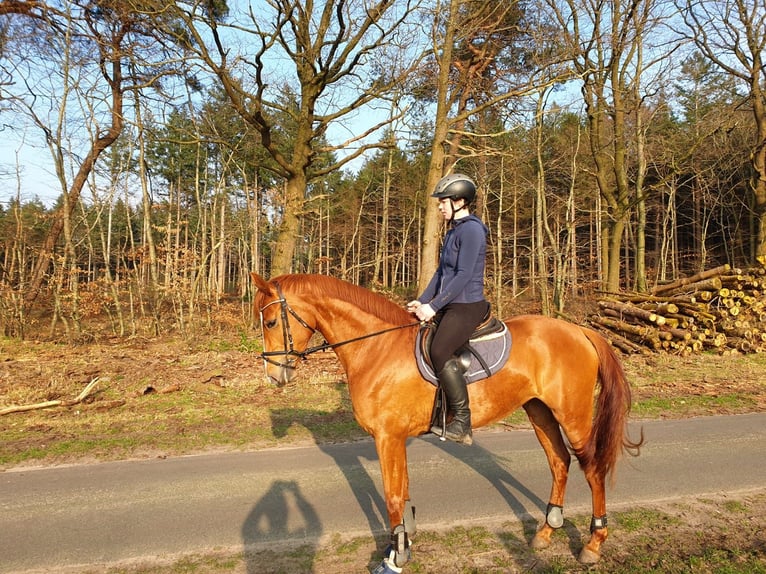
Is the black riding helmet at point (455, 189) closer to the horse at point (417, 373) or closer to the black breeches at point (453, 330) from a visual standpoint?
the black breeches at point (453, 330)

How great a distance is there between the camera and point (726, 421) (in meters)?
6.97

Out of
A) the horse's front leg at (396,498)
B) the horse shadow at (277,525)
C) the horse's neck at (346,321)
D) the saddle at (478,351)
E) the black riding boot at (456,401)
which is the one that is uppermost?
the horse's neck at (346,321)

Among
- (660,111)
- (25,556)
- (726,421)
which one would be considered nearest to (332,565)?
(25,556)

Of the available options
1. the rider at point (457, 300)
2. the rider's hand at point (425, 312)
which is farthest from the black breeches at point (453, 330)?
the rider's hand at point (425, 312)

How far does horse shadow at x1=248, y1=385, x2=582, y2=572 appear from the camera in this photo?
152 inches

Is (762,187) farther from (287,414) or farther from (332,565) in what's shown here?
(332,565)

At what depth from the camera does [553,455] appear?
13.8ft

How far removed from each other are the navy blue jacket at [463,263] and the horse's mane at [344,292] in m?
0.48

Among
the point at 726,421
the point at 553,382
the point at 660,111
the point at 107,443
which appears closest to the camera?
the point at 553,382

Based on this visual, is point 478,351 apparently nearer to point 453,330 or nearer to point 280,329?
point 453,330

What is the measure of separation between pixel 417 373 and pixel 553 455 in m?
1.62

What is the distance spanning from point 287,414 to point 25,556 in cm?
421

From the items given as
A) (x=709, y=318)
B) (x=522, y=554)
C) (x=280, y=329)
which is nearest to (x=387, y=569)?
(x=522, y=554)

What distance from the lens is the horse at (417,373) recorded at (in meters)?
3.71
